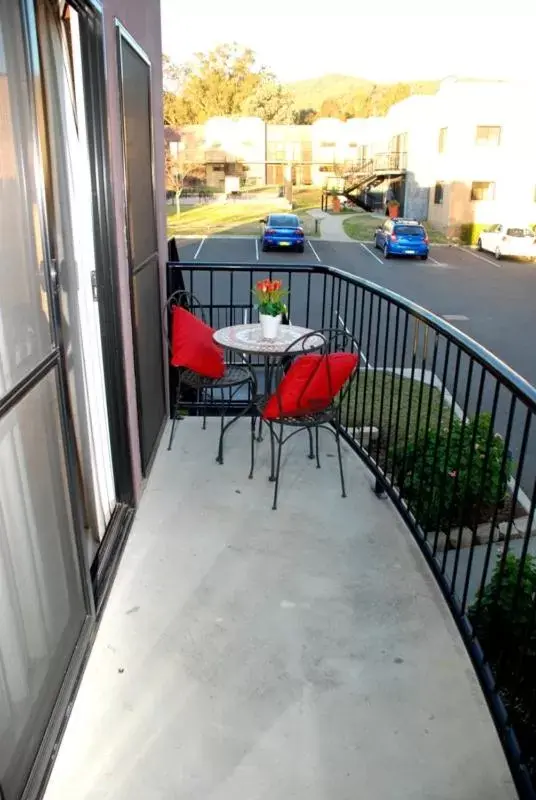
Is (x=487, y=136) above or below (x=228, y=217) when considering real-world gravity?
above

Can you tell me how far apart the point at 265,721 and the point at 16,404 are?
1.17 metres

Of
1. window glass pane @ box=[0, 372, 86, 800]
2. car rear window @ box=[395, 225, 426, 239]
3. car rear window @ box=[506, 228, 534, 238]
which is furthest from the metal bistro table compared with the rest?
car rear window @ box=[506, 228, 534, 238]

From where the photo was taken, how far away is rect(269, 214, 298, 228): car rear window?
2095cm

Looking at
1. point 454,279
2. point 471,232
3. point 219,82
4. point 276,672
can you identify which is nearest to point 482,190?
point 471,232

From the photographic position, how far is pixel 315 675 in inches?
78.7

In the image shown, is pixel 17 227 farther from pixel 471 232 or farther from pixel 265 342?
pixel 471 232

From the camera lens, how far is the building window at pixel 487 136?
25.7 meters

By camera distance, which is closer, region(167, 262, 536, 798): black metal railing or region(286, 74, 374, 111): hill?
region(167, 262, 536, 798): black metal railing

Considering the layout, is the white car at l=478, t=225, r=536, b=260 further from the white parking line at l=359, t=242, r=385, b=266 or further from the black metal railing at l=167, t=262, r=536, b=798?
the black metal railing at l=167, t=262, r=536, b=798

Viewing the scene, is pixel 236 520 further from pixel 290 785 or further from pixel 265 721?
pixel 290 785

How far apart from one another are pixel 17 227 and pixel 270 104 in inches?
2280

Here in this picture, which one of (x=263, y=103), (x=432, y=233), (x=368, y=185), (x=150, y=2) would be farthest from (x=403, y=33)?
(x=150, y=2)

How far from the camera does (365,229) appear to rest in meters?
27.6

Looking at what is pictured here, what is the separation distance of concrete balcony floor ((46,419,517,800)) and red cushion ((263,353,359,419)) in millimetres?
490
